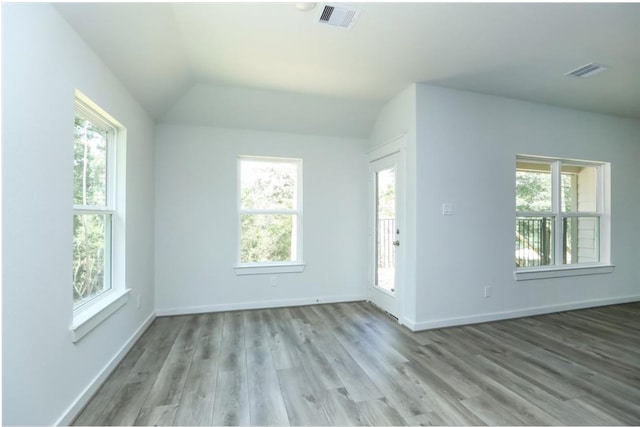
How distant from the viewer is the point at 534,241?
3.75 m

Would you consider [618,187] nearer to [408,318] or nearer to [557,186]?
[557,186]

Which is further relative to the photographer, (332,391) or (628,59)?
(628,59)

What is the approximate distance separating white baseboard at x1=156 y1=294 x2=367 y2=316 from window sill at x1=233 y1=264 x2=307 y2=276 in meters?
0.38

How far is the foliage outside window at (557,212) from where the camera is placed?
3676 millimetres

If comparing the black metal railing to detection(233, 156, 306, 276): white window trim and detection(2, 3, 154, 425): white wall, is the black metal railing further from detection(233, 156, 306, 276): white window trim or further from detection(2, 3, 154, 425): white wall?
detection(2, 3, 154, 425): white wall

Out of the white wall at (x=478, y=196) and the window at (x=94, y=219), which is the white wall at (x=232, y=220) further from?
the white wall at (x=478, y=196)

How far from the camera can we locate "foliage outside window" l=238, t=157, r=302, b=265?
3.83m

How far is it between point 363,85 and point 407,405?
2911 mm

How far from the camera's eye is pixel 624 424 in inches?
66.2

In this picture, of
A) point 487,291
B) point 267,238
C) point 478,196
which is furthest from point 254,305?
point 478,196

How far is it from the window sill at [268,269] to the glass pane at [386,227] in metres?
1.02

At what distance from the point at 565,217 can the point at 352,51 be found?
365 cm

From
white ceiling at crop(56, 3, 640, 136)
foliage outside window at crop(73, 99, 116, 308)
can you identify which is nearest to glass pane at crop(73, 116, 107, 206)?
foliage outside window at crop(73, 99, 116, 308)

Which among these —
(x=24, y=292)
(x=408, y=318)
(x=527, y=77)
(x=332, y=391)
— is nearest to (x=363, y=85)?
(x=527, y=77)
